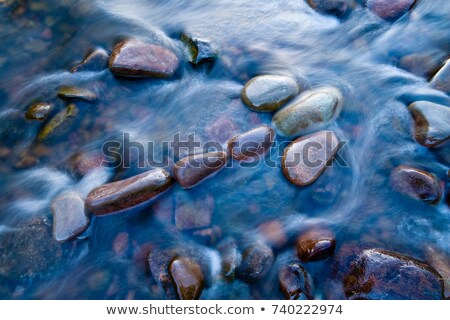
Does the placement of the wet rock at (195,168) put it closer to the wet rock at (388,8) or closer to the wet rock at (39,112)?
the wet rock at (39,112)

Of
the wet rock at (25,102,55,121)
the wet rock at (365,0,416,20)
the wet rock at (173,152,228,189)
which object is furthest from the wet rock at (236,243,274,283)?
the wet rock at (365,0,416,20)

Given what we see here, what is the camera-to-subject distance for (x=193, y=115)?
144 inches

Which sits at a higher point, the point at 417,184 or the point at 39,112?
the point at 417,184

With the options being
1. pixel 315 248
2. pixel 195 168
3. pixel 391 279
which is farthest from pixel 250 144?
pixel 391 279

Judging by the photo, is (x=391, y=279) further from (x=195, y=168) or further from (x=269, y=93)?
(x=269, y=93)

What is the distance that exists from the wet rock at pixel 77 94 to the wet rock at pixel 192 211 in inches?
58.8

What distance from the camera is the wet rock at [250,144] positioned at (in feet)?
10.6

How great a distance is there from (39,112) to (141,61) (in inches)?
46.2

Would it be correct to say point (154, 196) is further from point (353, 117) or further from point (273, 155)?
point (353, 117)

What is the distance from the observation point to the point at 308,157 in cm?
307

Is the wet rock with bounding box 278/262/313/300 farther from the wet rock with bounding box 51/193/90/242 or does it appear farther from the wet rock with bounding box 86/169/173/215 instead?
the wet rock with bounding box 51/193/90/242

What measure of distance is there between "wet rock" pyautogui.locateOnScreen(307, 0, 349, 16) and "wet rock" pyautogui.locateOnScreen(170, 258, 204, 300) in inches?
141

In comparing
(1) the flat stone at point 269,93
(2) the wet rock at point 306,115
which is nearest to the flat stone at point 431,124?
(2) the wet rock at point 306,115
